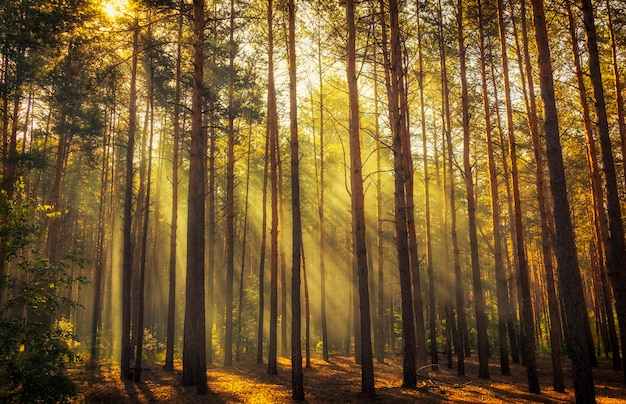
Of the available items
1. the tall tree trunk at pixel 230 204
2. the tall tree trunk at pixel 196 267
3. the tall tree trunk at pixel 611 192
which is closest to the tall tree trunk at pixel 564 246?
the tall tree trunk at pixel 611 192

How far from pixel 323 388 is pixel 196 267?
17.1 feet

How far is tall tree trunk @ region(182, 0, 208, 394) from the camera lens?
416 inches

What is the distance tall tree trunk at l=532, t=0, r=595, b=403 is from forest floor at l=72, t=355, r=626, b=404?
9.70ft

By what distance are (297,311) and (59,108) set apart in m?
15.7

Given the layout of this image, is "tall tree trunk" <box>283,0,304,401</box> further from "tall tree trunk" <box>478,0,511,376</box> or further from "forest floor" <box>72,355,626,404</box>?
"tall tree trunk" <box>478,0,511,376</box>

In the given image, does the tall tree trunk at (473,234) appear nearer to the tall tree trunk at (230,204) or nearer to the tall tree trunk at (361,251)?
the tall tree trunk at (361,251)

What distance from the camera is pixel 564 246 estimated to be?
7773 mm

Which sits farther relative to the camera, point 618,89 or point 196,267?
point 618,89

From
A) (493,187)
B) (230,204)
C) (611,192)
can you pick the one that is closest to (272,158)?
(230,204)

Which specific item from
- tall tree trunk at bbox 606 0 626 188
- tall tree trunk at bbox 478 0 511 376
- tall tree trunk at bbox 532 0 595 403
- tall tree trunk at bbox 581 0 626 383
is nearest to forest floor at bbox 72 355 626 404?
tall tree trunk at bbox 478 0 511 376

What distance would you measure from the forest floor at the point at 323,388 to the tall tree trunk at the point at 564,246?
9.70ft

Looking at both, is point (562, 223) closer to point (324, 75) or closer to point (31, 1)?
point (324, 75)

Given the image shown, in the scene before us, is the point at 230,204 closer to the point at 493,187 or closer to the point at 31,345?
the point at 31,345

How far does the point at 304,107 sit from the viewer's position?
21.7m
